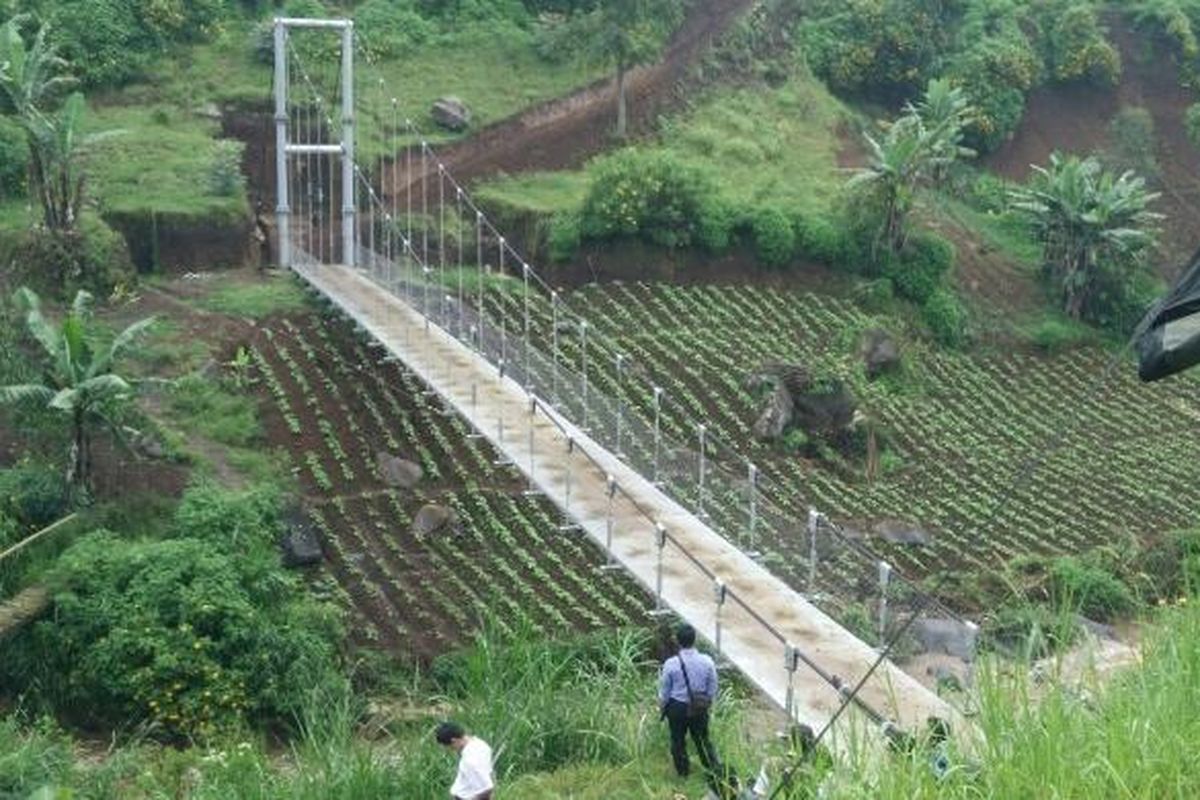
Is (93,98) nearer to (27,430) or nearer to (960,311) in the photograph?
(27,430)

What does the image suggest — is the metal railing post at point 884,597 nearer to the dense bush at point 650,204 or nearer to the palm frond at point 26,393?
the palm frond at point 26,393

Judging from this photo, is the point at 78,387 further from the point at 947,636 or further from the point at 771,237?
the point at 771,237

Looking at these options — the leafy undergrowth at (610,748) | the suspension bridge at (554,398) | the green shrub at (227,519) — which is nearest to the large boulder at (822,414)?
the suspension bridge at (554,398)

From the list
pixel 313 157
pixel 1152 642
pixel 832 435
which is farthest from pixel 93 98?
pixel 1152 642

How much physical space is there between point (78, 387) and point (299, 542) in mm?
2338

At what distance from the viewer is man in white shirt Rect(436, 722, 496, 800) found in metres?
7.20

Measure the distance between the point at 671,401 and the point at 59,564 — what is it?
24.4ft

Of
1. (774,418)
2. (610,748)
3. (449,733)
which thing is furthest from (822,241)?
(449,733)

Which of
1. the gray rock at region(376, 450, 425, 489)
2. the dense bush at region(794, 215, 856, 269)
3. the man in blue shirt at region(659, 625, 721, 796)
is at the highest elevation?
the man in blue shirt at region(659, 625, 721, 796)

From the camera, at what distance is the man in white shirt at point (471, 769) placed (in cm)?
720

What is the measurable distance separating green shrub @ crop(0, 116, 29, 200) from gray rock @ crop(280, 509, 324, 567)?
22.6 ft

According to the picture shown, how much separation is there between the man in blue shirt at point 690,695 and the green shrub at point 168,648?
5.02 m

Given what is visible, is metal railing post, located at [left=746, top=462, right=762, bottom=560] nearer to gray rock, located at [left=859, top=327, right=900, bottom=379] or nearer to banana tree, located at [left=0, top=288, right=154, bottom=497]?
banana tree, located at [left=0, top=288, right=154, bottom=497]

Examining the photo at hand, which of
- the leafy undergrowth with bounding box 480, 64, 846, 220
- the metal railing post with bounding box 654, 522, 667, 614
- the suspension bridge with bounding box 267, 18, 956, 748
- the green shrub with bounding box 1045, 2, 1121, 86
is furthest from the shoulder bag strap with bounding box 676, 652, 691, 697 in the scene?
the green shrub with bounding box 1045, 2, 1121, 86
